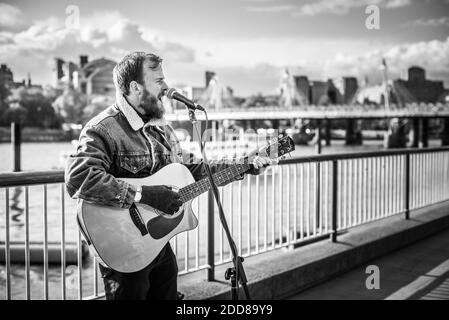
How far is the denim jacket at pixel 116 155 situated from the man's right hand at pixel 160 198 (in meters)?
0.07

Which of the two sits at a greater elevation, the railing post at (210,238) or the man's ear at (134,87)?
the man's ear at (134,87)

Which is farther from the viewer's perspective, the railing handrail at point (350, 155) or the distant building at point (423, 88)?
the distant building at point (423, 88)

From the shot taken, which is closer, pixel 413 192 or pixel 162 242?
pixel 162 242

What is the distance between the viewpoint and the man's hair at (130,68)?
2.47 meters

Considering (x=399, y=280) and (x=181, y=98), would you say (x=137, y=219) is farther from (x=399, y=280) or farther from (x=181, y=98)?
(x=399, y=280)

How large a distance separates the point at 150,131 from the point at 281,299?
2.62m

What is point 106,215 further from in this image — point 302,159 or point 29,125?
point 29,125

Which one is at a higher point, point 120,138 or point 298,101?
point 298,101

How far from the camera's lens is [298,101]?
98.0m

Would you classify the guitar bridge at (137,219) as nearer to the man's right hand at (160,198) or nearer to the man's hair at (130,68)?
the man's right hand at (160,198)

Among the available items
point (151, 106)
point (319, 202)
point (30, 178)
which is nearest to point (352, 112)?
point (319, 202)

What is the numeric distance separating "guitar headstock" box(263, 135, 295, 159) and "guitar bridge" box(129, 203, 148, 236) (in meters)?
0.80

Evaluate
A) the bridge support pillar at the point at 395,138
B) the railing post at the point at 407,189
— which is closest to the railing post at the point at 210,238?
the railing post at the point at 407,189
